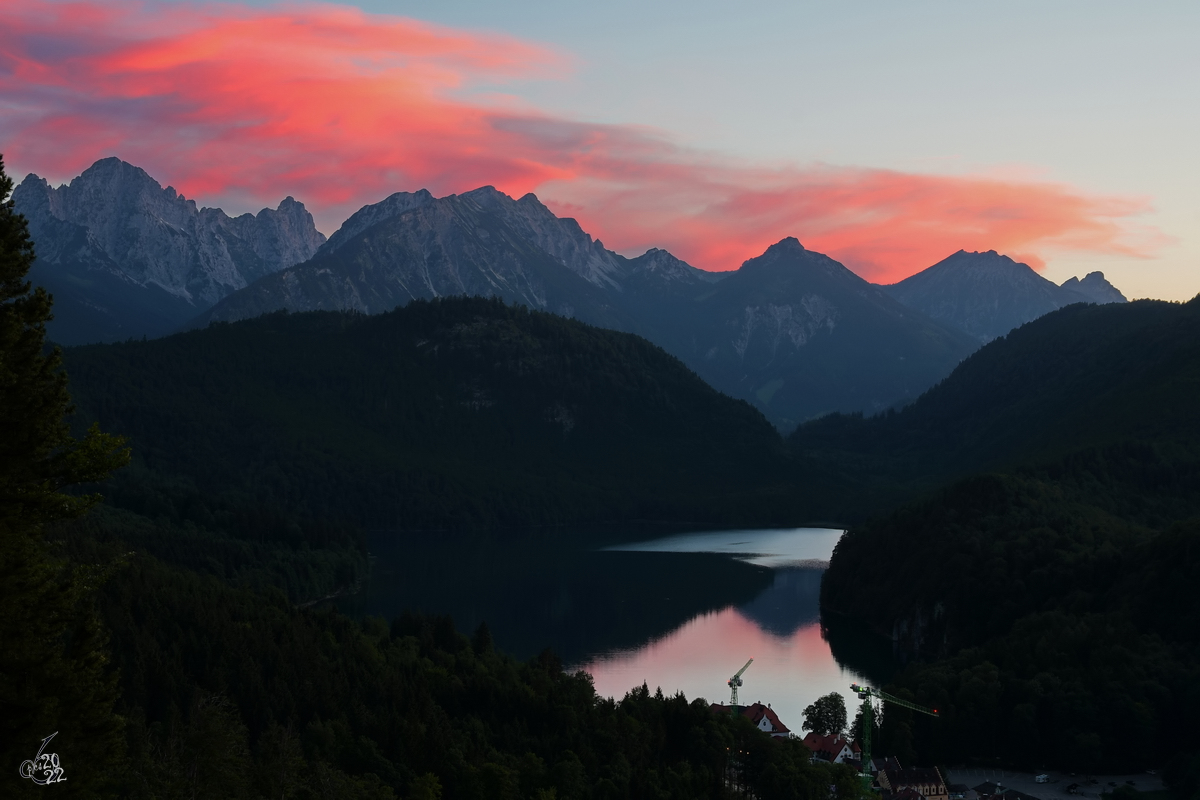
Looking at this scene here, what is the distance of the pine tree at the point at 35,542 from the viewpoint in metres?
22.8

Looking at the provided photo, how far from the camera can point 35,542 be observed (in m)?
23.6

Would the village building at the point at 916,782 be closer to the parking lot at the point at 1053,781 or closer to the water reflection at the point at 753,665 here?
the parking lot at the point at 1053,781

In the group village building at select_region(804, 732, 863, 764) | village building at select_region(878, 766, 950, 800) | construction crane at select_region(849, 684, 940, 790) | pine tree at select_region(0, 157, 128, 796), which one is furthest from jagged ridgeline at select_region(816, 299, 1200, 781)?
pine tree at select_region(0, 157, 128, 796)

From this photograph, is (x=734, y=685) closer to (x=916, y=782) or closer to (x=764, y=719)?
(x=764, y=719)

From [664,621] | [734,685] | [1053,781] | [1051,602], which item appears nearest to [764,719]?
[734,685]

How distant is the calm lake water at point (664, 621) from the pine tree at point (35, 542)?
261ft

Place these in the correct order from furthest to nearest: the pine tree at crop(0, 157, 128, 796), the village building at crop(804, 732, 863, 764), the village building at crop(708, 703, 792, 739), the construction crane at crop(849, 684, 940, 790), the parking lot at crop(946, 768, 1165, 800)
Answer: the village building at crop(708, 703, 792, 739) < the village building at crop(804, 732, 863, 764) < the parking lot at crop(946, 768, 1165, 800) < the construction crane at crop(849, 684, 940, 790) < the pine tree at crop(0, 157, 128, 796)

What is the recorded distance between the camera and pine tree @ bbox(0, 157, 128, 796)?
74.8 feet

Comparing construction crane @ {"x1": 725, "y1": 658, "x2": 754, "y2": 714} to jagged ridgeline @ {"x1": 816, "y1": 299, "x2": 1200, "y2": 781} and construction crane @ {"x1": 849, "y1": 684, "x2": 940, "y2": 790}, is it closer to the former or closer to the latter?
construction crane @ {"x1": 849, "y1": 684, "x2": 940, "y2": 790}

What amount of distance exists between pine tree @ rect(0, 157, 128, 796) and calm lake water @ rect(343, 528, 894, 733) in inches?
3136

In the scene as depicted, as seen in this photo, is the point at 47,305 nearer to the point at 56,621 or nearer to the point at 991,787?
the point at 56,621

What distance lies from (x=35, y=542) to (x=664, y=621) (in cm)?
12976

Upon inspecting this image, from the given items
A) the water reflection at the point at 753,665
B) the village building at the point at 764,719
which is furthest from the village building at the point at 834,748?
the water reflection at the point at 753,665

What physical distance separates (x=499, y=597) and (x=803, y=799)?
3923 inches
